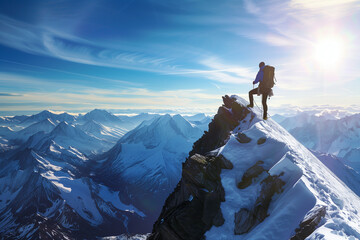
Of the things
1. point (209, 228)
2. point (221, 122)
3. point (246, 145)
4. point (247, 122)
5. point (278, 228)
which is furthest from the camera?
point (221, 122)

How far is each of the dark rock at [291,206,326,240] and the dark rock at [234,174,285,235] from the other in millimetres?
3266

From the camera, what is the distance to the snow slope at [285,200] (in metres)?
11.2

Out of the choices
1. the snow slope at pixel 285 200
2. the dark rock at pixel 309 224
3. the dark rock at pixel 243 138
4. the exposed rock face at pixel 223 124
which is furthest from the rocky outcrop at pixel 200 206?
the exposed rock face at pixel 223 124

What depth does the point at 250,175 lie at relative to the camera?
17.9 metres

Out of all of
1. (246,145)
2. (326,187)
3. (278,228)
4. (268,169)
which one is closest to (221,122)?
(246,145)

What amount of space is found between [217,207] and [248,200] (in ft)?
9.25

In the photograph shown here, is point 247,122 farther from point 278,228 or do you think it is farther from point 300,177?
point 278,228

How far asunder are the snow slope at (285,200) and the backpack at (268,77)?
18.3 ft

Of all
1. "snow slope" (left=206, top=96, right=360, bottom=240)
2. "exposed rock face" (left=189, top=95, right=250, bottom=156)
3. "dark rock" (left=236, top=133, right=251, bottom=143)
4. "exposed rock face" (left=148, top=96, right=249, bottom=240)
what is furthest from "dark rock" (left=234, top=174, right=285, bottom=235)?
"exposed rock face" (left=189, top=95, right=250, bottom=156)

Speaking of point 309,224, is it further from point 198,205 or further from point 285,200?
point 198,205

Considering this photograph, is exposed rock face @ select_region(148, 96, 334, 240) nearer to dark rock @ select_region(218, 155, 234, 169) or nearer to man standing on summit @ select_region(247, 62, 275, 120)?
dark rock @ select_region(218, 155, 234, 169)

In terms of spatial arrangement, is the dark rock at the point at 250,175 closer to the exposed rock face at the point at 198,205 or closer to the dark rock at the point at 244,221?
the exposed rock face at the point at 198,205

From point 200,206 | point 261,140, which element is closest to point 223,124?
point 261,140

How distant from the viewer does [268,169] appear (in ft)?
57.8
